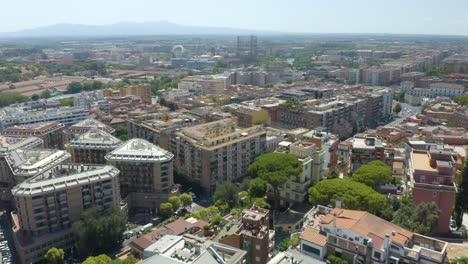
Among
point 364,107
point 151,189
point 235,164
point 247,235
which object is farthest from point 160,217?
point 364,107

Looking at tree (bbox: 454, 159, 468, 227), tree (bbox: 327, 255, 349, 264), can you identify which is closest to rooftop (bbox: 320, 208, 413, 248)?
tree (bbox: 327, 255, 349, 264)

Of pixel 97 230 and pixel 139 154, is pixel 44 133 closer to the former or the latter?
pixel 139 154

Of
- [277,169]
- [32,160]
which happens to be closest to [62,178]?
[32,160]

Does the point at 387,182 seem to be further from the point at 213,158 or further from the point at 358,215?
the point at 213,158

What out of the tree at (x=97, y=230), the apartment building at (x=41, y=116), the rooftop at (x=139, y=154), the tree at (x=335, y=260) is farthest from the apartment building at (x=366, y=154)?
the apartment building at (x=41, y=116)

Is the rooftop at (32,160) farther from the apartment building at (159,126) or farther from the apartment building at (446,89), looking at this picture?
the apartment building at (446,89)

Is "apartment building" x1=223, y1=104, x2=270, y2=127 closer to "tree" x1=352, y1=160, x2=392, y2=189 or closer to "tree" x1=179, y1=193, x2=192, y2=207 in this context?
"tree" x1=179, y1=193, x2=192, y2=207
